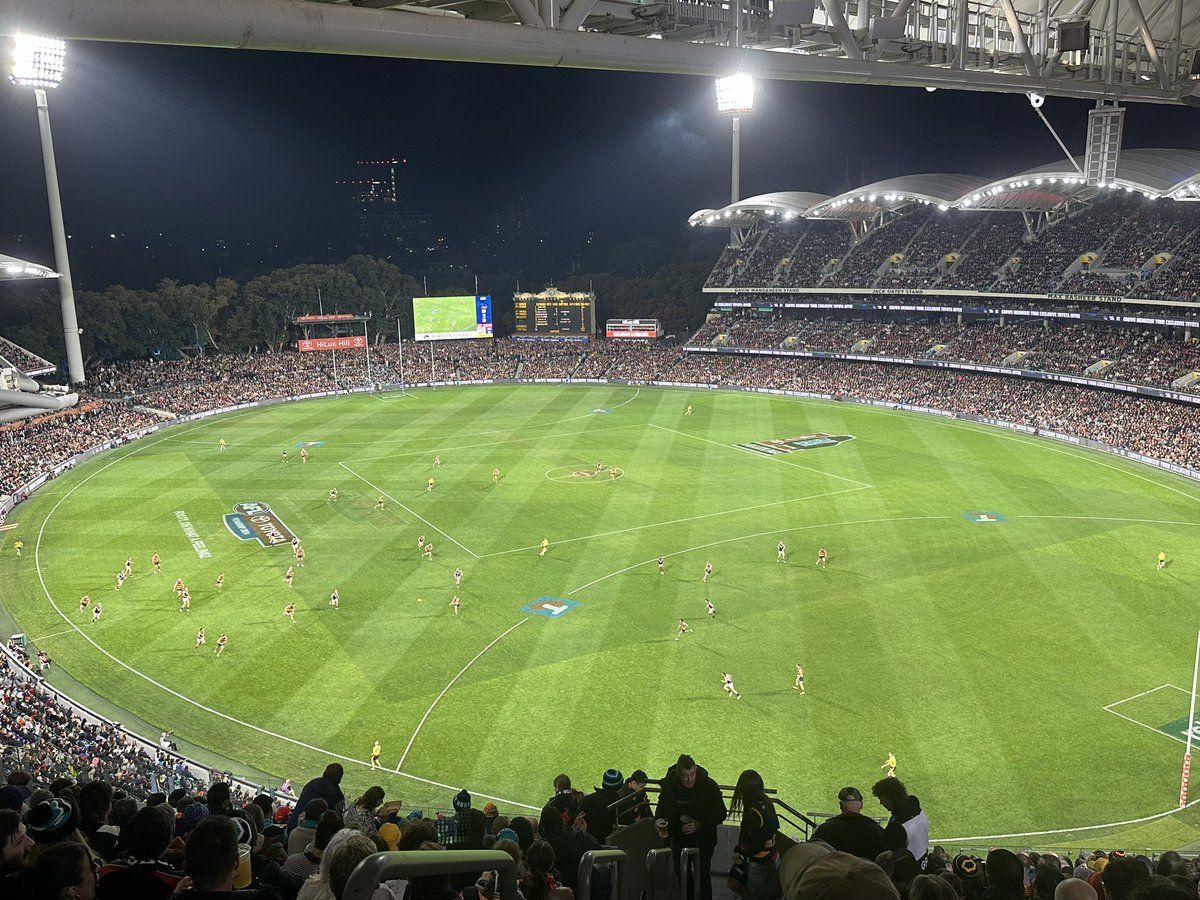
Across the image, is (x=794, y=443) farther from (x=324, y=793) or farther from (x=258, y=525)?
(x=324, y=793)

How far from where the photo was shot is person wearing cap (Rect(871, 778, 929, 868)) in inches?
299

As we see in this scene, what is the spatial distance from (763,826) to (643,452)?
A: 51.4 m

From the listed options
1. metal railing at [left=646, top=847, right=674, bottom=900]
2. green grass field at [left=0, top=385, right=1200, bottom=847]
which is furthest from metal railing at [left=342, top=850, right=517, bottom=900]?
green grass field at [left=0, top=385, right=1200, bottom=847]

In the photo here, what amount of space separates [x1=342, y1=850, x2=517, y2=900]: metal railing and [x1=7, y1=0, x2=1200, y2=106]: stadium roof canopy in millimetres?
4361

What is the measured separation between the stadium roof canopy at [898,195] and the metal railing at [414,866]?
77.1 m

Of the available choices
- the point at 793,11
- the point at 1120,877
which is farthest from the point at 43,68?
the point at 1120,877

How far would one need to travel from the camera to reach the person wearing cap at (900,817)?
7586mm

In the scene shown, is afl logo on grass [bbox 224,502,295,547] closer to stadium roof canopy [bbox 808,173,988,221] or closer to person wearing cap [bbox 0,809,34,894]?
person wearing cap [bbox 0,809,34,894]

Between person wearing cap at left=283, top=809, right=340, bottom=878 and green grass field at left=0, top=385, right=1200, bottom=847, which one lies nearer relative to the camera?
person wearing cap at left=283, top=809, right=340, bottom=878

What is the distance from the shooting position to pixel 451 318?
9419cm

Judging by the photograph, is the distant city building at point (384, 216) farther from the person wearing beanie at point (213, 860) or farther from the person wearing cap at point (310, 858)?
the person wearing beanie at point (213, 860)

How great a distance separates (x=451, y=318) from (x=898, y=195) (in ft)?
153

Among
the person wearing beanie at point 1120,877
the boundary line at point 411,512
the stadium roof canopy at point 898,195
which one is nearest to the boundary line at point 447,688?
the boundary line at point 411,512

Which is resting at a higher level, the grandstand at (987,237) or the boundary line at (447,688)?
the grandstand at (987,237)
